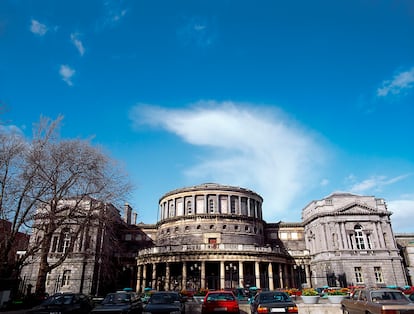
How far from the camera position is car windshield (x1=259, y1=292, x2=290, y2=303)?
14.3 m

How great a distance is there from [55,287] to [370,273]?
42.2 metres

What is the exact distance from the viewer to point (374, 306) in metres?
12.3

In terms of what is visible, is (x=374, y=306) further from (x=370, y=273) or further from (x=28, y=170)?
(x=370, y=273)

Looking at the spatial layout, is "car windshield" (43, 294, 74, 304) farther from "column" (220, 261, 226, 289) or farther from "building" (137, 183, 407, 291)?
"building" (137, 183, 407, 291)

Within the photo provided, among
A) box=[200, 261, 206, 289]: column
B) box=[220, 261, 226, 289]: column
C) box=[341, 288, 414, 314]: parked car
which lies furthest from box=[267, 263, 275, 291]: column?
box=[341, 288, 414, 314]: parked car

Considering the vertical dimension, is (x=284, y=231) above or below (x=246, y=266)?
above

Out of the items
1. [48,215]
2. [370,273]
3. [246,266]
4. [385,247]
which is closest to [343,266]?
[370,273]

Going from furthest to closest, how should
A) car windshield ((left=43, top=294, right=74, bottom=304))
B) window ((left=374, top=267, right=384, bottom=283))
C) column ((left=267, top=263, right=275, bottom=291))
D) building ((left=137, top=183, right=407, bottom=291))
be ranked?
window ((left=374, top=267, right=384, bottom=283)) < building ((left=137, top=183, right=407, bottom=291)) < column ((left=267, top=263, right=275, bottom=291)) < car windshield ((left=43, top=294, right=74, bottom=304))

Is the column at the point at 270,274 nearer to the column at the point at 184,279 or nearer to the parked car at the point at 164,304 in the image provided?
the column at the point at 184,279

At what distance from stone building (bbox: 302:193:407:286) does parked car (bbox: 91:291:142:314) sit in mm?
32672

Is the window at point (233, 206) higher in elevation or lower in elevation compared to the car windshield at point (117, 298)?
higher

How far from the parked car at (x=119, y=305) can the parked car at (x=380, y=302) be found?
34.3ft

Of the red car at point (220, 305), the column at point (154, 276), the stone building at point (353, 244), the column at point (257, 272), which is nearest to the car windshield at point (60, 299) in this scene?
the red car at point (220, 305)

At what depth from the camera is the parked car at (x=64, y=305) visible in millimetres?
14305
